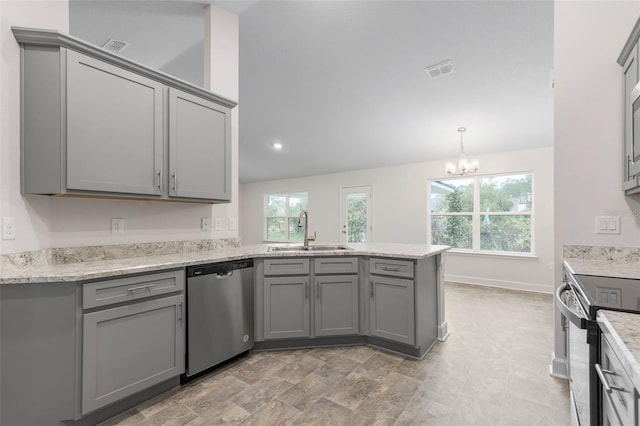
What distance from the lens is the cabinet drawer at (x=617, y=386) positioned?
69 cm

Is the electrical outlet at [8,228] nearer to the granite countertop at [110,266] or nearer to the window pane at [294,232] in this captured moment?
the granite countertop at [110,266]

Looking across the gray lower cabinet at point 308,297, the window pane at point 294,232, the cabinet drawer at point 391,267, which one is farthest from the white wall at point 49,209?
the window pane at point 294,232

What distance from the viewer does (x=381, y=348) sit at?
2607mm

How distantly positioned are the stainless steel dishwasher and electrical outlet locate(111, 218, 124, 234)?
2.33 ft

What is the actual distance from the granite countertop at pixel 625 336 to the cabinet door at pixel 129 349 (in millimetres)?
2102

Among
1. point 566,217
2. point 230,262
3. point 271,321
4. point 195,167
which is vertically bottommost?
point 271,321

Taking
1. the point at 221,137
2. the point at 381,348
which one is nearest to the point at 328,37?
the point at 221,137

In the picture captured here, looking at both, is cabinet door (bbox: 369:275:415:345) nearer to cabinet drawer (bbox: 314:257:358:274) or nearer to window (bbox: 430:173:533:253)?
cabinet drawer (bbox: 314:257:358:274)

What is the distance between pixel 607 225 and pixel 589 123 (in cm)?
72

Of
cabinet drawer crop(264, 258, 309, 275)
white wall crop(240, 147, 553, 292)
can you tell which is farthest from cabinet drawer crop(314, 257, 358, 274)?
white wall crop(240, 147, 553, 292)

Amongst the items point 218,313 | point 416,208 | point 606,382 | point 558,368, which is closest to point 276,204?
point 416,208

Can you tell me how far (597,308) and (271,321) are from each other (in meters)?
2.16

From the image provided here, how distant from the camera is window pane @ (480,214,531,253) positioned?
4.91 m

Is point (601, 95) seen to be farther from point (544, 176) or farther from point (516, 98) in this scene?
point (544, 176)
